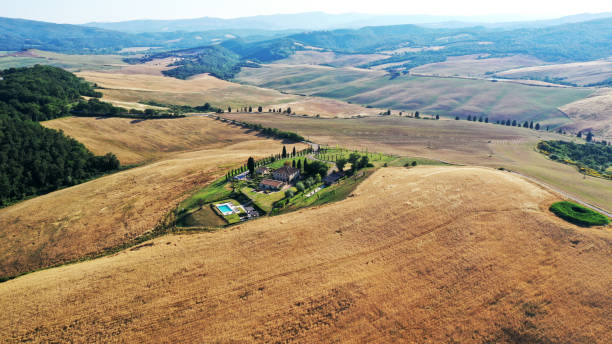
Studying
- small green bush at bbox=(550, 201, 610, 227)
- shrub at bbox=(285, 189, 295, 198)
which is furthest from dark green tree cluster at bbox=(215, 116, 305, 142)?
small green bush at bbox=(550, 201, 610, 227)

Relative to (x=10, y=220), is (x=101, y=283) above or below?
above

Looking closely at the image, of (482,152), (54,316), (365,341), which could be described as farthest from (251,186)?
(482,152)

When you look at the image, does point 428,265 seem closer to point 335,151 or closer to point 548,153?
point 335,151

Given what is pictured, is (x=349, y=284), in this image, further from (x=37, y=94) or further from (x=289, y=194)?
(x=37, y=94)

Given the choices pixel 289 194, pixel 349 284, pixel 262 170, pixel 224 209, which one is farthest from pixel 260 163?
pixel 349 284

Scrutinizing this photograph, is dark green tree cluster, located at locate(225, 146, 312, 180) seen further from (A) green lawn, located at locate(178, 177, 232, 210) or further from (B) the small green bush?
(B) the small green bush

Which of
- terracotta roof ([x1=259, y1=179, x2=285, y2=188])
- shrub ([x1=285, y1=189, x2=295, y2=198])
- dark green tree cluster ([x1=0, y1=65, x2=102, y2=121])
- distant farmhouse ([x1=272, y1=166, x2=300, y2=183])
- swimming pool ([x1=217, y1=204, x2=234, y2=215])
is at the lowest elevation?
swimming pool ([x1=217, y1=204, x2=234, y2=215])
